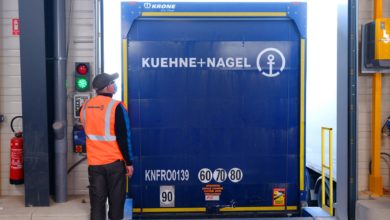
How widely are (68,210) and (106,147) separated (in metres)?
0.80

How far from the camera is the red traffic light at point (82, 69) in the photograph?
4777 mm

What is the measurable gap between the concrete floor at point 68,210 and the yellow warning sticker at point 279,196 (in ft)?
3.60

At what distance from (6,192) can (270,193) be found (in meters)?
3.24

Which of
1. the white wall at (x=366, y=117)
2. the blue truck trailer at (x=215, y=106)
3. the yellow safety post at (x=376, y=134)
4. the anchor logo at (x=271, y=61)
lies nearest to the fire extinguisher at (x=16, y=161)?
the blue truck trailer at (x=215, y=106)

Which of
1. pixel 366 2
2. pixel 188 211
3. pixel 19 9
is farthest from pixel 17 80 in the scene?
pixel 366 2

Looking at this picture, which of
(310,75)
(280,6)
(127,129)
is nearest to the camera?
(127,129)

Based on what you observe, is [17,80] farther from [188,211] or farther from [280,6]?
[280,6]

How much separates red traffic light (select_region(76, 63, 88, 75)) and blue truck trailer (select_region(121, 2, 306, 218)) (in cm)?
86

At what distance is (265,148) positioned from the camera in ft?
18.9

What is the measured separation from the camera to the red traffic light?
15.7 ft

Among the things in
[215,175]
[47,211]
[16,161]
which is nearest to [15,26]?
[16,161]

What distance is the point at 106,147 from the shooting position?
4.34m

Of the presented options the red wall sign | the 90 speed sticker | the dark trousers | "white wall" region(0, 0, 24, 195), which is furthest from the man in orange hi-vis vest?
the 90 speed sticker

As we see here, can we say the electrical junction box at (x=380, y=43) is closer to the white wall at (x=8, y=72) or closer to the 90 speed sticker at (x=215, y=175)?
the 90 speed sticker at (x=215, y=175)
